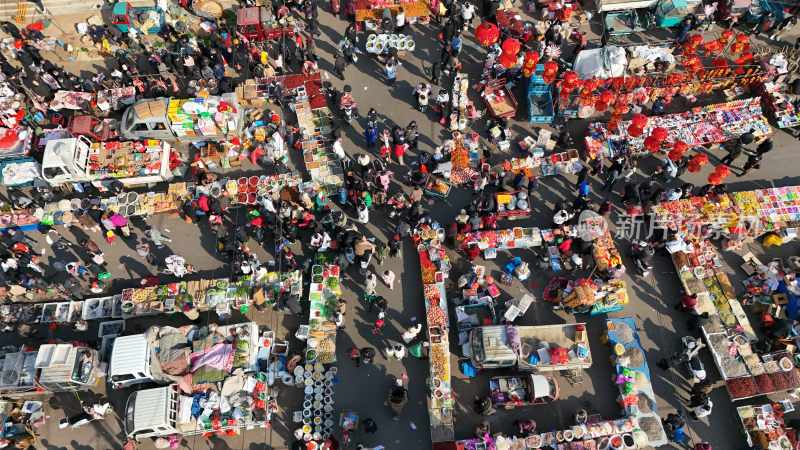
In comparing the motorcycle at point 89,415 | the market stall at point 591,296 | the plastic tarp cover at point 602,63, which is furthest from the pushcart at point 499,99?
the motorcycle at point 89,415


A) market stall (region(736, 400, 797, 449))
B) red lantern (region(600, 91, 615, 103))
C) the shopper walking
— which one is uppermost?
red lantern (region(600, 91, 615, 103))

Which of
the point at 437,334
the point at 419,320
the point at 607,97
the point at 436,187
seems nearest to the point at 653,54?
the point at 607,97

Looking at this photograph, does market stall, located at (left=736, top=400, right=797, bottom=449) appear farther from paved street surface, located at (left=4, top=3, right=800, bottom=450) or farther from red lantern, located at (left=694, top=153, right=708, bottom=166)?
red lantern, located at (left=694, top=153, right=708, bottom=166)

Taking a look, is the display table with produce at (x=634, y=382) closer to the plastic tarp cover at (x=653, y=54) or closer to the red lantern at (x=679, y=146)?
the red lantern at (x=679, y=146)

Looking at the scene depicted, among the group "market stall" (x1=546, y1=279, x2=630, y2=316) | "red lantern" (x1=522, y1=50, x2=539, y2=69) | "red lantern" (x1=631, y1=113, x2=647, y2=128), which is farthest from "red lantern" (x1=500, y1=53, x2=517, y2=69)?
"market stall" (x1=546, y1=279, x2=630, y2=316)

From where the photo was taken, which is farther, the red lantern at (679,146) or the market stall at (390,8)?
the market stall at (390,8)

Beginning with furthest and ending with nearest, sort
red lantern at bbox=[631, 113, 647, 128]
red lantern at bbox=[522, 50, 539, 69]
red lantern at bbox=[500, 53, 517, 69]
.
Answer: red lantern at bbox=[522, 50, 539, 69] → red lantern at bbox=[500, 53, 517, 69] → red lantern at bbox=[631, 113, 647, 128]

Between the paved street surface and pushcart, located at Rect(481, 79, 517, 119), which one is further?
pushcart, located at Rect(481, 79, 517, 119)
